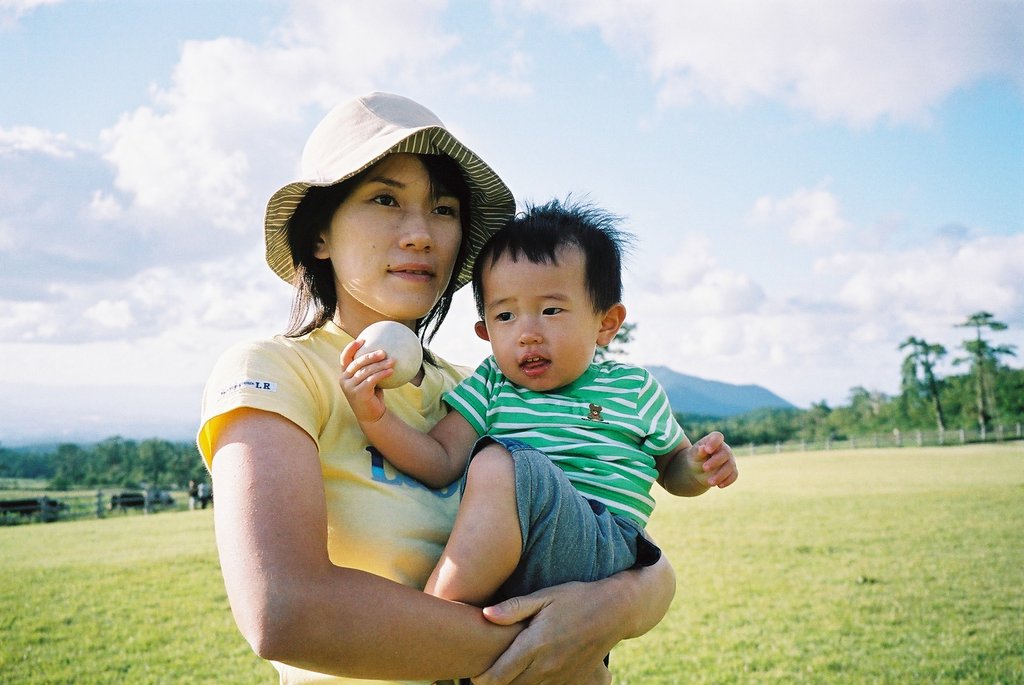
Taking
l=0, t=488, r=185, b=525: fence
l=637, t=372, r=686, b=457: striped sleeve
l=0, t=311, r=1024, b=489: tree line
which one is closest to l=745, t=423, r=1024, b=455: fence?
l=0, t=311, r=1024, b=489: tree line

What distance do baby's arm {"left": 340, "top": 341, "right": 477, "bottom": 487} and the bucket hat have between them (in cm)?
55

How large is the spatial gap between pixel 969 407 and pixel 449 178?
69.5 meters

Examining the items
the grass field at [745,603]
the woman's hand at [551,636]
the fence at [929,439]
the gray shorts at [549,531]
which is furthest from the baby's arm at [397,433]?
the fence at [929,439]

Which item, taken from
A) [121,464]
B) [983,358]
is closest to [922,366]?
[983,358]

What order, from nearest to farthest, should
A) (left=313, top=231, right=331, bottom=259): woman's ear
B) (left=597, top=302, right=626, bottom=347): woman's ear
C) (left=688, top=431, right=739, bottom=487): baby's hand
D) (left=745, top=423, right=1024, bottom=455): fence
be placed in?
(left=688, top=431, right=739, bottom=487): baby's hand, (left=313, top=231, right=331, bottom=259): woman's ear, (left=597, top=302, right=626, bottom=347): woman's ear, (left=745, top=423, right=1024, bottom=455): fence

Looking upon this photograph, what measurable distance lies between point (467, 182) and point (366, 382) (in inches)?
32.4

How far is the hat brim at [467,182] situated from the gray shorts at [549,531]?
85 centimetres

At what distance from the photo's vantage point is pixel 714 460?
233 cm

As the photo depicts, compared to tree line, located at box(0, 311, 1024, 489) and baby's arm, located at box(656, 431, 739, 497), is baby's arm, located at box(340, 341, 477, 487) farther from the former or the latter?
tree line, located at box(0, 311, 1024, 489)

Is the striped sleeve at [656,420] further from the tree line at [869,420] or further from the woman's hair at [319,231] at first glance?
the tree line at [869,420]

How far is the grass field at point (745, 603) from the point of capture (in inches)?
294

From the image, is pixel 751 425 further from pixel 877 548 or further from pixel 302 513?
→ pixel 302 513

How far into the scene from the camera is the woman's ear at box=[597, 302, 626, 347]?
261 centimetres

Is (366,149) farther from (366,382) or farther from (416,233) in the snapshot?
(366,382)
